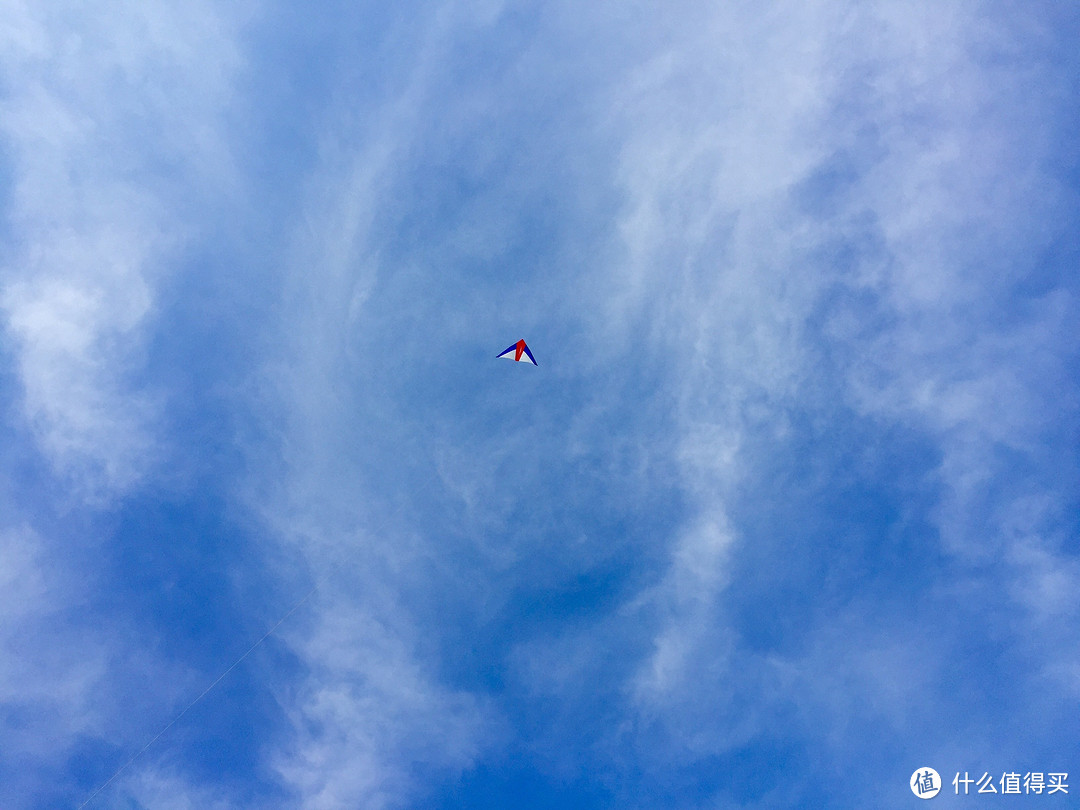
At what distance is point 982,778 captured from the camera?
4769cm

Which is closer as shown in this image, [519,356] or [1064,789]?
[1064,789]

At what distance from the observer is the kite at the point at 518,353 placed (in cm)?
5188

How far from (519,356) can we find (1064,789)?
6850 centimetres

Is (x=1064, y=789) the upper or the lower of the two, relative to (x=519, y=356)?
lower

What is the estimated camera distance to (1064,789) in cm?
4559

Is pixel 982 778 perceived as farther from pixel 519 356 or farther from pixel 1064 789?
pixel 519 356

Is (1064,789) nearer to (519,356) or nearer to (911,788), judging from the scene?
(911,788)

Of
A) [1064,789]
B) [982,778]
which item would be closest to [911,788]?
[982,778]

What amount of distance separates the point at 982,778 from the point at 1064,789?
636 cm

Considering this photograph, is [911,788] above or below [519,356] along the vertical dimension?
below

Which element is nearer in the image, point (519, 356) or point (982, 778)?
point (982, 778)

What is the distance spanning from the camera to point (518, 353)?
52.3 m

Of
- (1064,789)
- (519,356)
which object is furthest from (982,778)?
(519,356)

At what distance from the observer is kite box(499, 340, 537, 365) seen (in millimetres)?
51875
